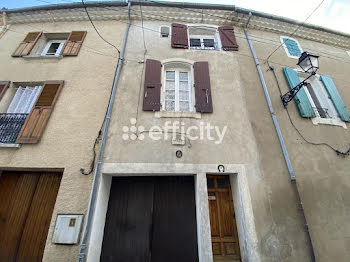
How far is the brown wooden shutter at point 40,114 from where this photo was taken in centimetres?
369

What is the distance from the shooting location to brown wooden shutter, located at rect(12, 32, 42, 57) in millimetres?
5125

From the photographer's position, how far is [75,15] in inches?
235

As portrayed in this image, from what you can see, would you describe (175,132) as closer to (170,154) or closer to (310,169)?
(170,154)

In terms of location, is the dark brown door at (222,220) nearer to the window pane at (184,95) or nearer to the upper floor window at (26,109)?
the window pane at (184,95)

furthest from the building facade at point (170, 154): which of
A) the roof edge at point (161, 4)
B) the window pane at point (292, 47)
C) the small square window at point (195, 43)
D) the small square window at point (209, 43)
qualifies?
the roof edge at point (161, 4)

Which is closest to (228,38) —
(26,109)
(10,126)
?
(26,109)

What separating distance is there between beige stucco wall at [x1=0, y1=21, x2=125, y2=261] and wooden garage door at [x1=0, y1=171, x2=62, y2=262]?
0.47 m

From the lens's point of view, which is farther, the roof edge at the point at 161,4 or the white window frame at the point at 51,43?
the roof edge at the point at 161,4

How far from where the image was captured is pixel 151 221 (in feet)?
11.8

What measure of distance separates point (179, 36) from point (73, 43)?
3860 millimetres

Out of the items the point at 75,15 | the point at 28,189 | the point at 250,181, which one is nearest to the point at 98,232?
the point at 28,189

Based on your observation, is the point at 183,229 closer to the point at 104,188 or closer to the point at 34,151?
the point at 104,188

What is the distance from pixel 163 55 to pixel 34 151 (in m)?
4.61

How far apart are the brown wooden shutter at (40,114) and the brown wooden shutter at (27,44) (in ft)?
6.70
